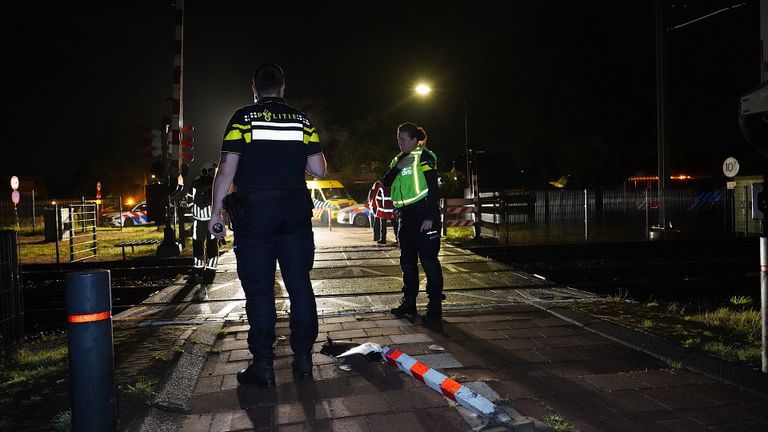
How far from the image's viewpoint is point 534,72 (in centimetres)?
2958

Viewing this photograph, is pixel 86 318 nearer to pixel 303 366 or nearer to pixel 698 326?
pixel 303 366

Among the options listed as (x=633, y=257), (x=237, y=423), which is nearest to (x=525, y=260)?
(x=633, y=257)

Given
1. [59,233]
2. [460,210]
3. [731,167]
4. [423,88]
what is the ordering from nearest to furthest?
[59,233]
[460,210]
[731,167]
[423,88]

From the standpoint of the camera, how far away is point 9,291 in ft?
18.2

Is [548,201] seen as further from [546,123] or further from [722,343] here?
[722,343]

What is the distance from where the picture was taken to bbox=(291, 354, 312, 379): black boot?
160 inches

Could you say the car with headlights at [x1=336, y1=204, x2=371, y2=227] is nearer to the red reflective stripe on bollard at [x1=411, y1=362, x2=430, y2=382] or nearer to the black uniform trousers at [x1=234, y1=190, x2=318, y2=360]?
the black uniform trousers at [x1=234, y1=190, x2=318, y2=360]

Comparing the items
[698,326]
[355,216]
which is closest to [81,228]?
[355,216]

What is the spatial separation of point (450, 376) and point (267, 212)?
1.71 m

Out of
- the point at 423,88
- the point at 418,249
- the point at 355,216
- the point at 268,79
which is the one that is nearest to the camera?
the point at 268,79

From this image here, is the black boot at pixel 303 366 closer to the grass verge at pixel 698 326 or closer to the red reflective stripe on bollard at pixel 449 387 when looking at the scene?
the red reflective stripe on bollard at pixel 449 387

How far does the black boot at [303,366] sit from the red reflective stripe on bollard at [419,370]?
2.50 ft

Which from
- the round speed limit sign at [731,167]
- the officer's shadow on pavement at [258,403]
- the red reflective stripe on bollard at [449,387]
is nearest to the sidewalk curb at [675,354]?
the red reflective stripe on bollard at [449,387]

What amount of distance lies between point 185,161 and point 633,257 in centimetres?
1093
